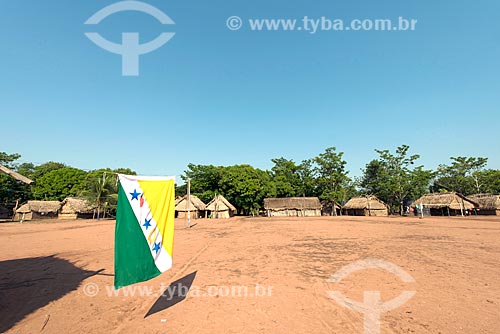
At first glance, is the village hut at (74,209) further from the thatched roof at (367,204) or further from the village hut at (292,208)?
the thatched roof at (367,204)

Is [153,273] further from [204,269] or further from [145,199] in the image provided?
[204,269]

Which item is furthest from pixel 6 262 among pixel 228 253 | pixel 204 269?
pixel 228 253

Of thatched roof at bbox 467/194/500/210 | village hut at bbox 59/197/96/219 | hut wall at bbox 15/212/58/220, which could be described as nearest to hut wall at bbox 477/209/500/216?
thatched roof at bbox 467/194/500/210

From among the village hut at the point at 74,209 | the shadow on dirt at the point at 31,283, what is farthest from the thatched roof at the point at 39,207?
the shadow on dirt at the point at 31,283

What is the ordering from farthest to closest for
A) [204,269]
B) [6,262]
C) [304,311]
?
1. [6,262]
2. [204,269]
3. [304,311]

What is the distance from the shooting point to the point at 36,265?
831 centimetres

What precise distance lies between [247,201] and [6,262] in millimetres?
42894

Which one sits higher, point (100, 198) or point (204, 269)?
point (100, 198)

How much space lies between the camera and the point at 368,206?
46.9m

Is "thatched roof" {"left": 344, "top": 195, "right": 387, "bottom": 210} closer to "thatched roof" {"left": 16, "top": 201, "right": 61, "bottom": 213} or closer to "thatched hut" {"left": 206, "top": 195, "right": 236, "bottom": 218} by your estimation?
"thatched hut" {"left": 206, "top": 195, "right": 236, "bottom": 218}

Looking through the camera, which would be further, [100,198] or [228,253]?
[100,198]

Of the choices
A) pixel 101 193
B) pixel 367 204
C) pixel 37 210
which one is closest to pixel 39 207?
pixel 37 210

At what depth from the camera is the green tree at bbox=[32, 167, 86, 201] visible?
165 feet

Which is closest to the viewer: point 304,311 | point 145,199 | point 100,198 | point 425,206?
point 145,199
